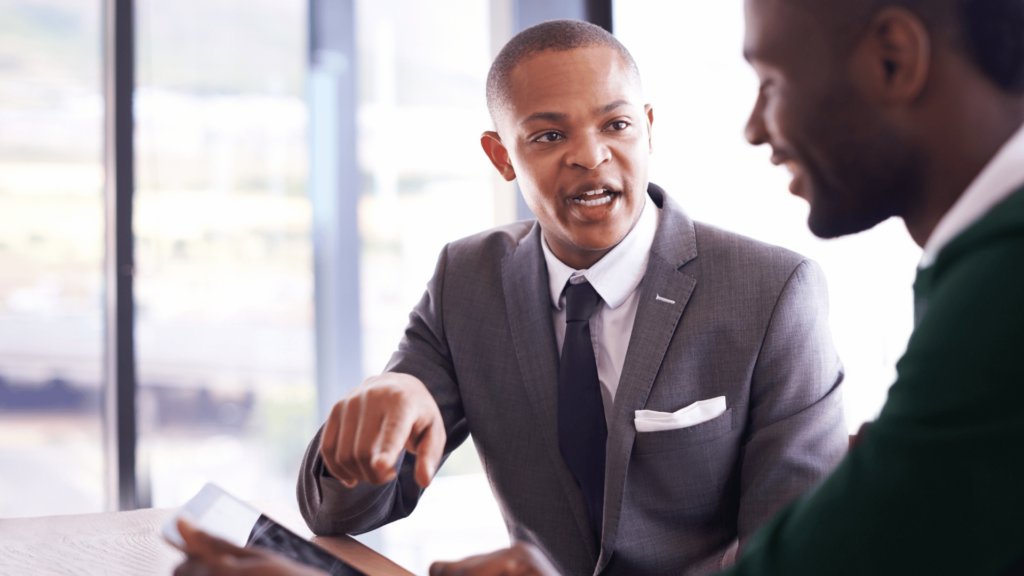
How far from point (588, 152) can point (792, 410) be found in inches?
22.6

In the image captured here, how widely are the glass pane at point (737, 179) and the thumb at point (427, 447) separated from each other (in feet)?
2.79

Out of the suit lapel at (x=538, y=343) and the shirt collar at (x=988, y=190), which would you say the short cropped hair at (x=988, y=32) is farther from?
the suit lapel at (x=538, y=343)

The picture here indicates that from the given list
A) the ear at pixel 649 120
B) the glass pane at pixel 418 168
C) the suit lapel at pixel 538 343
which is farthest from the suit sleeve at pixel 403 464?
the glass pane at pixel 418 168

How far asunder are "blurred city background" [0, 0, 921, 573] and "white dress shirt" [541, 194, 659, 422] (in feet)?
4.76

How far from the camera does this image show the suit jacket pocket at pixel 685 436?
1.20m

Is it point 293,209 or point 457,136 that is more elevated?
point 457,136

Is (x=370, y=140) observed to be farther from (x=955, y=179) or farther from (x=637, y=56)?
(x=955, y=179)

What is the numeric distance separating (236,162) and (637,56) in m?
1.84

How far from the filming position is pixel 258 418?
10.5ft

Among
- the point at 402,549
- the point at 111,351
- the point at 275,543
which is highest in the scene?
→ the point at 275,543

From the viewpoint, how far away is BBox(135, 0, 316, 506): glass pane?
9.81 ft

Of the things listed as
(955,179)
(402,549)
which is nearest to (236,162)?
(402,549)

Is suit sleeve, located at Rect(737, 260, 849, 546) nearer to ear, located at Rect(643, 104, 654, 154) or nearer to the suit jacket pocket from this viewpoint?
the suit jacket pocket

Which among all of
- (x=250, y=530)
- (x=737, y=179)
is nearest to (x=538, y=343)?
(x=250, y=530)
